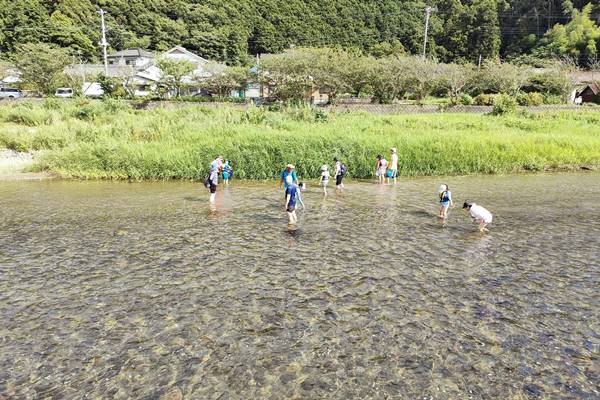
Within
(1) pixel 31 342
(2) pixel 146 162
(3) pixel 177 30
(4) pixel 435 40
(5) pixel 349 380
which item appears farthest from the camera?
(3) pixel 177 30

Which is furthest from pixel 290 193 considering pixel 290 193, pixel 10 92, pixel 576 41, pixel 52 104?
pixel 576 41

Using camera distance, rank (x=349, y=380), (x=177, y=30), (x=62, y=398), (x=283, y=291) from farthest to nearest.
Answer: (x=177, y=30)
(x=283, y=291)
(x=349, y=380)
(x=62, y=398)

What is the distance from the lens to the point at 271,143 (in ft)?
79.8

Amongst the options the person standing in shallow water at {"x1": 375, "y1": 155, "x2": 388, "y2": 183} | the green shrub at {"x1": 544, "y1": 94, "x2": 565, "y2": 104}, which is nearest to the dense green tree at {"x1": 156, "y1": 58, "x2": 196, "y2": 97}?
the person standing in shallow water at {"x1": 375, "y1": 155, "x2": 388, "y2": 183}

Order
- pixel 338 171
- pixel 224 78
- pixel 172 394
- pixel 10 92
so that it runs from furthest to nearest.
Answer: pixel 10 92
pixel 224 78
pixel 338 171
pixel 172 394

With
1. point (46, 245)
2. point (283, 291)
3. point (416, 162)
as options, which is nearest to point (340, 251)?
point (283, 291)

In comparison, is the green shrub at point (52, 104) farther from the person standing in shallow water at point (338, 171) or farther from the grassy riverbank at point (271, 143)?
the person standing in shallow water at point (338, 171)

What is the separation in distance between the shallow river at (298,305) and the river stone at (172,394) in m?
0.03

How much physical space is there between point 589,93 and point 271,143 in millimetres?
54663

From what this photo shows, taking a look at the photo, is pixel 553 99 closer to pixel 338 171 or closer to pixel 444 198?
pixel 338 171

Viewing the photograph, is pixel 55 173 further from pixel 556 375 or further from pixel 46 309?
pixel 556 375

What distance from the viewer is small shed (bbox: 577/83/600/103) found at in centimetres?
5628

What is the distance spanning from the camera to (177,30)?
108 metres

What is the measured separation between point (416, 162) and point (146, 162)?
15810 millimetres
